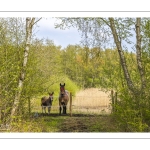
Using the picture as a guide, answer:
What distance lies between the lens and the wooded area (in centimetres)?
579

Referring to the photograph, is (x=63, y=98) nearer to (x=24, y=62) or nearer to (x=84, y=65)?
(x=84, y=65)

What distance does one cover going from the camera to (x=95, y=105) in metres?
7.00

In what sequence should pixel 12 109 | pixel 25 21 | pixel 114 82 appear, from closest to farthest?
pixel 12 109, pixel 25 21, pixel 114 82

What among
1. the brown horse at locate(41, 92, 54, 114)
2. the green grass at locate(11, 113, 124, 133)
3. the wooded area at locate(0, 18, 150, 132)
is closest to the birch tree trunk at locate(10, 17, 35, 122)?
the wooded area at locate(0, 18, 150, 132)

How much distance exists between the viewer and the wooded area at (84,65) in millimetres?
5793

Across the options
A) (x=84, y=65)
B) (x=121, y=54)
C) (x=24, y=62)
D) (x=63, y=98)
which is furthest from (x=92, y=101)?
(x=24, y=62)

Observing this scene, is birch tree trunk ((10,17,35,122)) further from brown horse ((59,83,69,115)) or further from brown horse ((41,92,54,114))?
brown horse ((59,83,69,115))

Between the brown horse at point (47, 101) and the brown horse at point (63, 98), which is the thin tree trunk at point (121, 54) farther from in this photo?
the brown horse at point (47, 101)

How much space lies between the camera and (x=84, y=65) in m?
7.05
